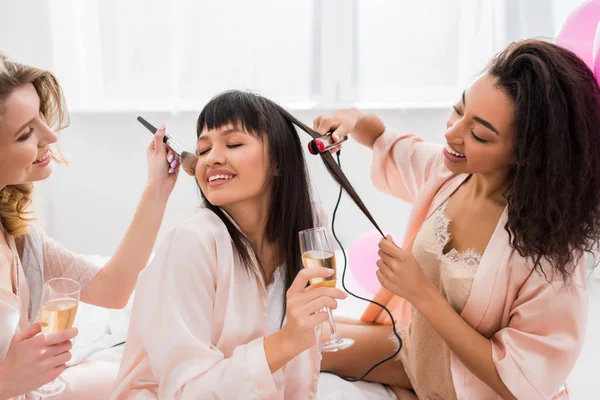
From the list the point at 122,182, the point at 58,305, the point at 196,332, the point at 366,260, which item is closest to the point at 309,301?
the point at 196,332

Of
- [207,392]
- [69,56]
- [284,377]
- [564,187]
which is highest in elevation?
[69,56]

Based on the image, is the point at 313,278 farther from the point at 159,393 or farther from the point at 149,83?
the point at 149,83

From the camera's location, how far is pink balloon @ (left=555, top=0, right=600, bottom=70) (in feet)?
5.88

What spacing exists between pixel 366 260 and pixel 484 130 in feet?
4.43

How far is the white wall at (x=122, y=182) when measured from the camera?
11.4 ft

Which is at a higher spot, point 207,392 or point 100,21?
point 100,21

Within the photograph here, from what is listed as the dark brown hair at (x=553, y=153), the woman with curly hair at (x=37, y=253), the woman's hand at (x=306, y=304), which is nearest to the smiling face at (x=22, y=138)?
the woman with curly hair at (x=37, y=253)

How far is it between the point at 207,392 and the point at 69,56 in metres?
2.69

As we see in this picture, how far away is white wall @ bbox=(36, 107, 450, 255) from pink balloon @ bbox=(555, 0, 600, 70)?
1.63 meters

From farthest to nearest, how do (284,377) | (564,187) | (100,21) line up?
(100,21) → (284,377) → (564,187)

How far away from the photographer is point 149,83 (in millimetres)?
3408

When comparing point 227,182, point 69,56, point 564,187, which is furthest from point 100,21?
point 564,187

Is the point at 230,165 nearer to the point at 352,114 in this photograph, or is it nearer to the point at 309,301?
the point at 309,301

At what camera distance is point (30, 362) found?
3.99 feet
